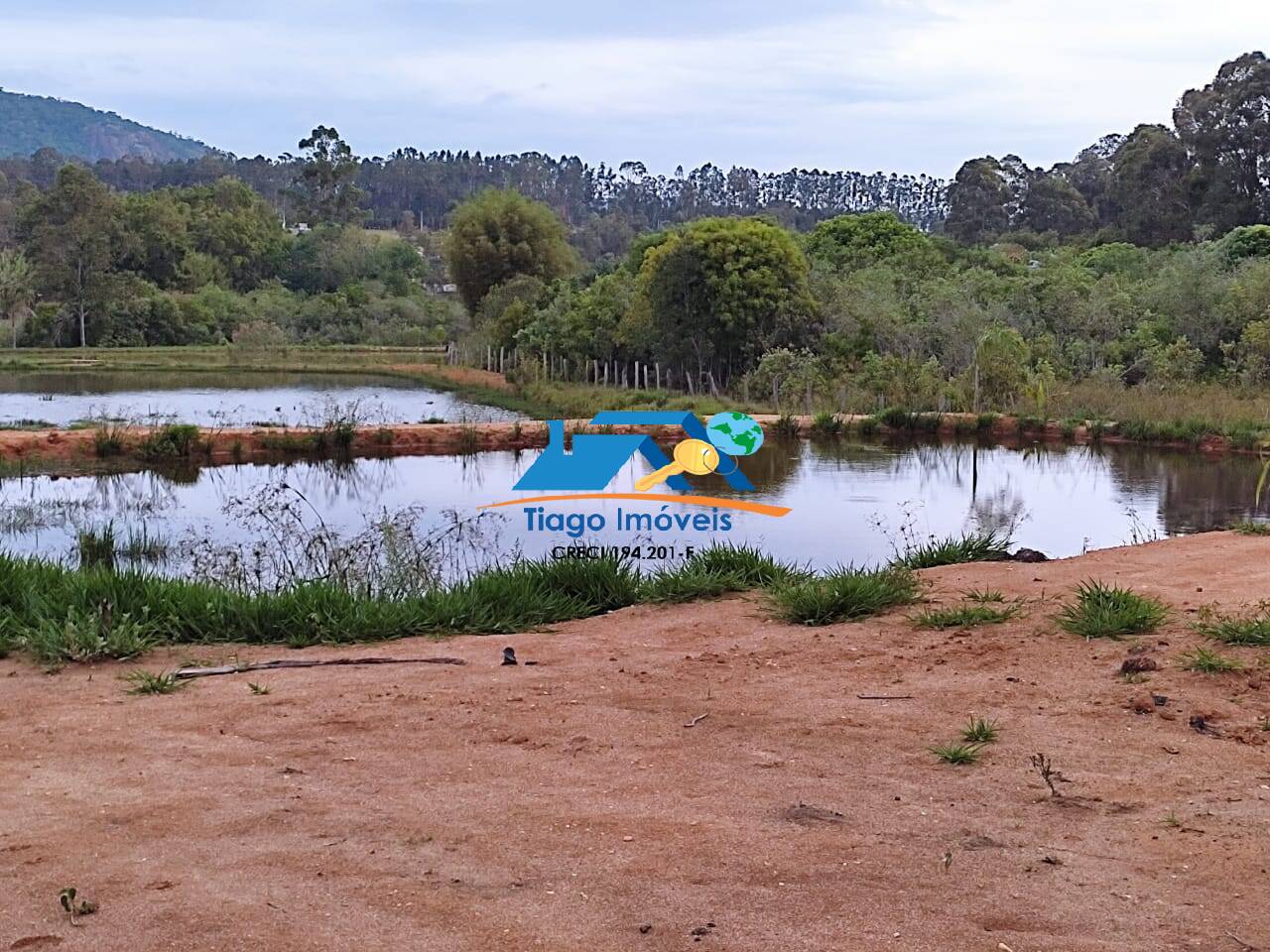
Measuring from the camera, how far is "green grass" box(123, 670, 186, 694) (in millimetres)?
4852

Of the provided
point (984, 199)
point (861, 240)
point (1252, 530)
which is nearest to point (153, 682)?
point (1252, 530)

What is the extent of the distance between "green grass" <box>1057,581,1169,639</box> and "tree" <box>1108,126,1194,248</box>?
4076 cm

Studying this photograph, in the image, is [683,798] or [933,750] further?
[933,750]

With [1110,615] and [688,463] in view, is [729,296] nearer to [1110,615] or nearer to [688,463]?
[688,463]

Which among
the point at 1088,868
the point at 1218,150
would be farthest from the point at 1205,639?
the point at 1218,150

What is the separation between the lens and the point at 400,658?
538 cm

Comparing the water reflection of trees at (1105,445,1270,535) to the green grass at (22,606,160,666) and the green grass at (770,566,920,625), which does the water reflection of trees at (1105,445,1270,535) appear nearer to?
the green grass at (770,566,920,625)

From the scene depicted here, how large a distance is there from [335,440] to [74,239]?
1619 inches

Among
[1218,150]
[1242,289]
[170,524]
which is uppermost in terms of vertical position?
[1218,150]

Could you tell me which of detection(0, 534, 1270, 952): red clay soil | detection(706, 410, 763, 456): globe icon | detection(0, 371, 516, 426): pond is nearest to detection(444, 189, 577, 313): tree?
detection(0, 371, 516, 426): pond

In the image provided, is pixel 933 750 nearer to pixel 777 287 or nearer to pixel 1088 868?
pixel 1088 868

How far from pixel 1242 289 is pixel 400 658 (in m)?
21.6

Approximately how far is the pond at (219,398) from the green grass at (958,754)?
15.4 metres

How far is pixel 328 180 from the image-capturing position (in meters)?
86.2
